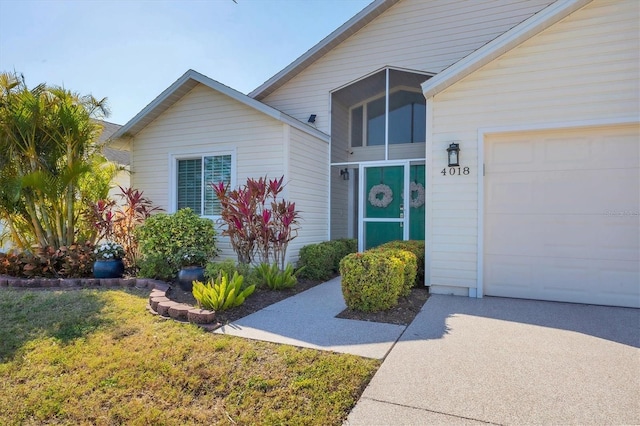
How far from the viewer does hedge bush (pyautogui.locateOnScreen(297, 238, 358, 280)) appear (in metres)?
7.13

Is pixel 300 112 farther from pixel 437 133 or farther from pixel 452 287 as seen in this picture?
pixel 452 287

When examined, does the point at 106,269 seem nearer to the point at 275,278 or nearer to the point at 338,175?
the point at 275,278

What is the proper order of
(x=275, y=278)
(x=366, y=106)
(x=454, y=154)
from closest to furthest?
→ (x=454, y=154) → (x=275, y=278) → (x=366, y=106)

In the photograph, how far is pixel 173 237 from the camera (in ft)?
21.2

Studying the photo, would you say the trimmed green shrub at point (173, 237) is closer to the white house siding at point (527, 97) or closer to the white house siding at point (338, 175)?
the white house siding at point (338, 175)

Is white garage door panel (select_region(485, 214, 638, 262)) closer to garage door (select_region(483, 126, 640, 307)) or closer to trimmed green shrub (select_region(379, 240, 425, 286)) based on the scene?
garage door (select_region(483, 126, 640, 307))

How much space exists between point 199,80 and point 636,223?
7.80 meters

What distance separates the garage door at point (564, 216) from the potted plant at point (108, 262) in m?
6.32

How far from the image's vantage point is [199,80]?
24.8 feet

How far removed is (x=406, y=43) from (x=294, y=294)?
604 cm

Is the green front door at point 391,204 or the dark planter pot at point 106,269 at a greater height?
the green front door at point 391,204

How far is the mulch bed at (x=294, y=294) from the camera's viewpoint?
4.48 meters

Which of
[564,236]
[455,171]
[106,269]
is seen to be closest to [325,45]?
[455,171]

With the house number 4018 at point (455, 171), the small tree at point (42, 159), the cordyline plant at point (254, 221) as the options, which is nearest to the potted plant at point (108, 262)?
the small tree at point (42, 159)
